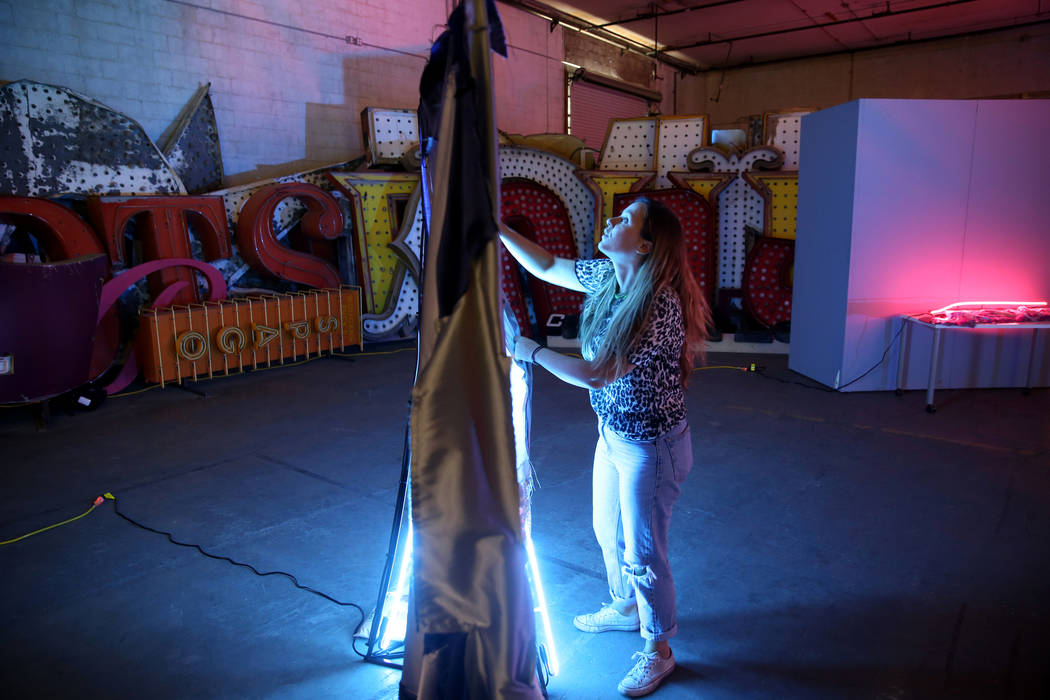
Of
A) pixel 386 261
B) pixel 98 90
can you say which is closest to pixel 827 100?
pixel 386 261

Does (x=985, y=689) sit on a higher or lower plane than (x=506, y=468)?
lower

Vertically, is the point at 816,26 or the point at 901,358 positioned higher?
the point at 816,26

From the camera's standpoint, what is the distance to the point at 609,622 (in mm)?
2850

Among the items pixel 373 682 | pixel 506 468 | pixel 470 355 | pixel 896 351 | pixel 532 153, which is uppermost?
pixel 532 153

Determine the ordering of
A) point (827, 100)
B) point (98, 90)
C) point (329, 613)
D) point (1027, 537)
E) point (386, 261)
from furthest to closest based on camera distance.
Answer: point (827, 100) < point (386, 261) < point (98, 90) < point (1027, 537) < point (329, 613)

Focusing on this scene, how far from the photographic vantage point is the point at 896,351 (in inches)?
259

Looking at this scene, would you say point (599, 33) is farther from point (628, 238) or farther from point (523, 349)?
point (523, 349)

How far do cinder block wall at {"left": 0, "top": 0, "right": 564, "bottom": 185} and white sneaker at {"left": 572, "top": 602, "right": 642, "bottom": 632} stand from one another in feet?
23.5

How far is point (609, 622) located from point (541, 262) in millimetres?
1512

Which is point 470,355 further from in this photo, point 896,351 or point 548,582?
point 896,351

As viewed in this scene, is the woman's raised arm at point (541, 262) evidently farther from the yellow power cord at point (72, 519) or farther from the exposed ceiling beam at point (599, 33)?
the exposed ceiling beam at point (599, 33)

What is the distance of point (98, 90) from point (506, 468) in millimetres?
7594

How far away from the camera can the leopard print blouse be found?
232 centimetres

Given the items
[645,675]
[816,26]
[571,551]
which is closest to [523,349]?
[645,675]
